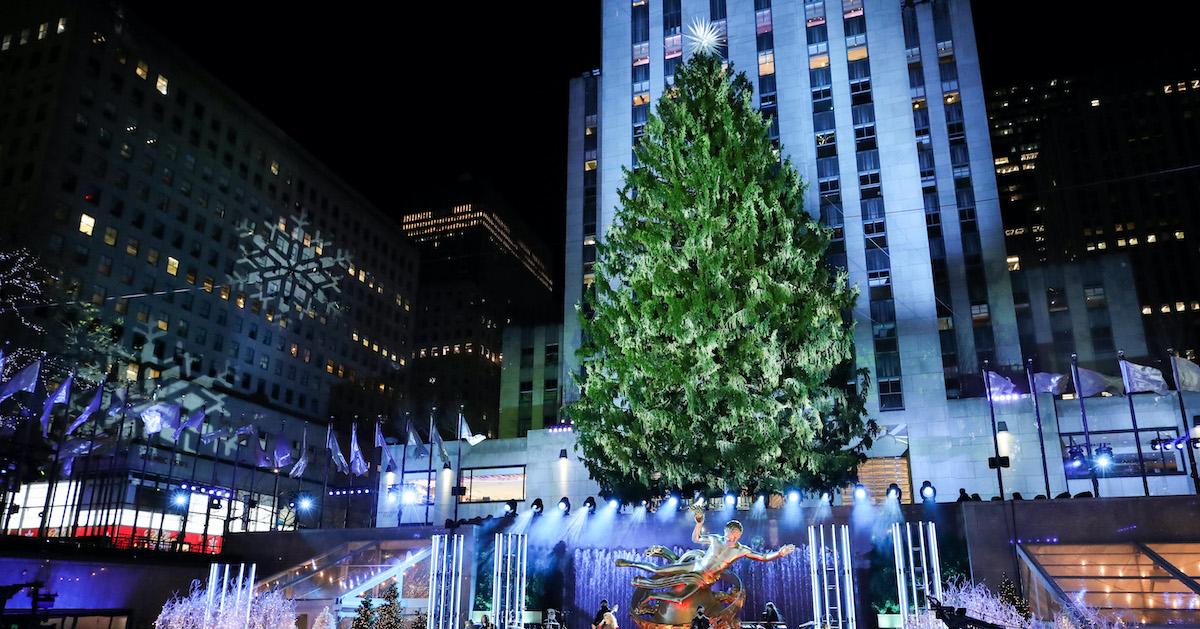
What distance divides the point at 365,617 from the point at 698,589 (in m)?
10.6

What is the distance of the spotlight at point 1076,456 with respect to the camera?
34.5m

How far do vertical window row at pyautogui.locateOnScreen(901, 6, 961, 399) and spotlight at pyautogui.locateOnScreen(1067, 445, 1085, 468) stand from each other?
294 inches

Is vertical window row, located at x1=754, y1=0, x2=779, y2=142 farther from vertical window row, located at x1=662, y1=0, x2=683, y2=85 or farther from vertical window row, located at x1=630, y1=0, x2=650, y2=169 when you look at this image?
vertical window row, located at x1=630, y1=0, x2=650, y2=169

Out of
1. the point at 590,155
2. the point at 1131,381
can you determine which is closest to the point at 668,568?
the point at 1131,381

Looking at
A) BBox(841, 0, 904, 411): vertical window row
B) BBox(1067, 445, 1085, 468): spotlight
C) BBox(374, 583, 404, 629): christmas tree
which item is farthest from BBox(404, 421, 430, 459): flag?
BBox(1067, 445, 1085, 468): spotlight

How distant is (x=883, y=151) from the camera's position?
45.8m

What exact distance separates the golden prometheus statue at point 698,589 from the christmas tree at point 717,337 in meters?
7.78

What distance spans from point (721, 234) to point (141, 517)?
54273 mm

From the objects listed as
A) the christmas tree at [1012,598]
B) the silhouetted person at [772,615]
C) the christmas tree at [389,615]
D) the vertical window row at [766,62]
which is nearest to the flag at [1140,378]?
the christmas tree at [1012,598]

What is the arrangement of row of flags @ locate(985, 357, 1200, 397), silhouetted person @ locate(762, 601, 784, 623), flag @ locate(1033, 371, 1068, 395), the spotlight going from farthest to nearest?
the spotlight → flag @ locate(1033, 371, 1068, 395) → row of flags @ locate(985, 357, 1200, 397) → silhouetted person @ locate(762, 601, 784, 623)

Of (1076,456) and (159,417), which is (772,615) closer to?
(1076,456)

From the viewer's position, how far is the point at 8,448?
40.3 meters

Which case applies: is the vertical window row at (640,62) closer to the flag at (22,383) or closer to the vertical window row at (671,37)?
the vertical window row at (671,37)

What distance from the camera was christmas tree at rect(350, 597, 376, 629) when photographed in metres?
22.7
